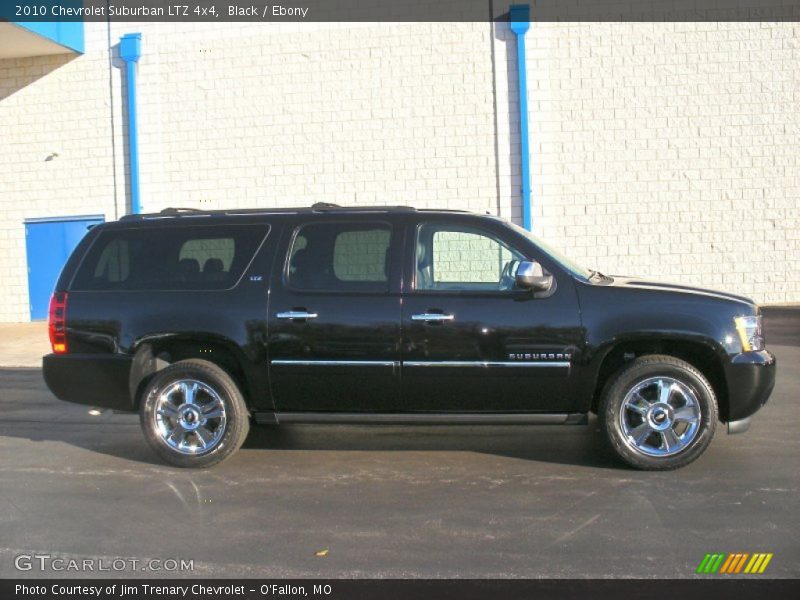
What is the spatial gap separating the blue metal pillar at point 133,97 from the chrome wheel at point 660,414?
1379cm

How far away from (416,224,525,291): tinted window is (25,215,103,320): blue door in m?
13.5

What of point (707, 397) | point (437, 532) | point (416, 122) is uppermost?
point (416, 122)

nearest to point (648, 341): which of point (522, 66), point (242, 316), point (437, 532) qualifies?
point (437, 532)

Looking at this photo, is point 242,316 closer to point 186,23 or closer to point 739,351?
point 739,351

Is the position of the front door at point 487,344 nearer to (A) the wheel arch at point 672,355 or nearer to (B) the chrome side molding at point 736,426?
(A) the wheel arch at point 672,355

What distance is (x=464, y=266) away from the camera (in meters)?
7.29

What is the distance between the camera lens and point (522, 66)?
672 inches

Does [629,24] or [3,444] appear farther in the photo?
[629,24]

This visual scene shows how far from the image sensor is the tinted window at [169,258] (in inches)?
281

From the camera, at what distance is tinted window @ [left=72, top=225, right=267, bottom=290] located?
7.14 metres

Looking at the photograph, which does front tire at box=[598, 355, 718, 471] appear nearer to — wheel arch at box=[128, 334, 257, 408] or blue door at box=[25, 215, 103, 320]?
wheel arch at box=[128, 334, 257, 408]

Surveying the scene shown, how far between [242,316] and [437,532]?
95.7 inches

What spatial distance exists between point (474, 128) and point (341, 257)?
10710mm
